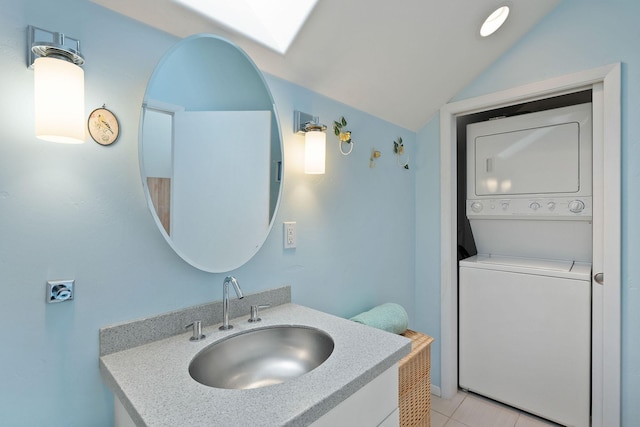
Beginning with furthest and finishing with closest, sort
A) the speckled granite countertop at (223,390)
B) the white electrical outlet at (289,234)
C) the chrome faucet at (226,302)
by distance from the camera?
the white electrical outlet at (289,234) < the chrome faucet at (226,302) < the speckled granite countertop at (223,390)

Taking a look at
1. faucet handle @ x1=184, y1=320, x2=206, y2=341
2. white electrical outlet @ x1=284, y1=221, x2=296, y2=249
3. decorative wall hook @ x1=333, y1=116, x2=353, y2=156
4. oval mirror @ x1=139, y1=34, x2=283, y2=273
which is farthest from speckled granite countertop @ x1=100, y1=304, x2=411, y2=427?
decorative wall hook @ x1=333, y1=116, x2=353, y2=156

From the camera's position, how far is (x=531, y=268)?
2.12 meters

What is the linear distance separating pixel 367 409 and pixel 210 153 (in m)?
1.04

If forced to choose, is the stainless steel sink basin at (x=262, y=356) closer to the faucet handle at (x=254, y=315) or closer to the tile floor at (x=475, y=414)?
the faucet handle at (x=254, y=315)

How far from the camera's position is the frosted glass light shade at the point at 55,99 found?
0.80 m

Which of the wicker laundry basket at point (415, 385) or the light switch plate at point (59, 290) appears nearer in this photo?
the light switch plate at point (59, 290)

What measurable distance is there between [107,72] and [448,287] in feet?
7.54

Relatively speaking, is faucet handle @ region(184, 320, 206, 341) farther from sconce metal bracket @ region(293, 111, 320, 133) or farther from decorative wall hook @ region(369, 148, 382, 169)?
decorative wall hook @ region(369, 148, 382, 169)

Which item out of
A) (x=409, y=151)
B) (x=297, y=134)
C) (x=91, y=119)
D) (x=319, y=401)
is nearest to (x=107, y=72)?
(x=91, y=119)

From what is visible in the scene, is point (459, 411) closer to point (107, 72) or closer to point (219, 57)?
point (219, 57)

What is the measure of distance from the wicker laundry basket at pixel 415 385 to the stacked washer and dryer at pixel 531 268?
2.35 feet

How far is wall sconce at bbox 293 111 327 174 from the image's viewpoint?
151 cm

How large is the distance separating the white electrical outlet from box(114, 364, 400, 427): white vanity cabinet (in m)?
0.70

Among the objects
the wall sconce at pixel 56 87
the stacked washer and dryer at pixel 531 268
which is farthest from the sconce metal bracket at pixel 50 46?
the stacked washer and dryer at pixel 531 268
